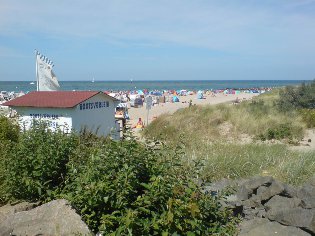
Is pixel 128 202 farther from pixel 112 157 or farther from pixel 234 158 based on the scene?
pixel 234 158

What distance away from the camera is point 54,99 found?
34.7 ft

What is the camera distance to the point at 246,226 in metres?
4.51

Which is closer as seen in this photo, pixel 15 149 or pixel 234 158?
pixel 15 149

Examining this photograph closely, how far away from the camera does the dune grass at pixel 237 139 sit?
723 centimetres

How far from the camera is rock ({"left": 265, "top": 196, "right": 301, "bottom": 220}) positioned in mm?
4976

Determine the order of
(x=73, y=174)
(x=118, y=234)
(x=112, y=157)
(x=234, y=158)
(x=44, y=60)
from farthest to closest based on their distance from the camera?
(x=44, y=60), (x=234, y=158), (x=73, y=174), (x=112, y=157), (x=118, y=234)

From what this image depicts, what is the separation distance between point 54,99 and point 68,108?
31.1 inches

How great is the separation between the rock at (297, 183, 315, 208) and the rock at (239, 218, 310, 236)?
3.09 ft

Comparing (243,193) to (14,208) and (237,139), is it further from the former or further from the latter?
(237,139)

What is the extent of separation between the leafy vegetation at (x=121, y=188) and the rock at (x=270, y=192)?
1.07 meters

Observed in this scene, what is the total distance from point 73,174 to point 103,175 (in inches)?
22.0

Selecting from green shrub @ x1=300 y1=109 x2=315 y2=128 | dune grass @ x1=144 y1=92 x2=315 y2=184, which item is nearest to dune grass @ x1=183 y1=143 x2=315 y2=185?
dune grass @ x1=144 y1=92 x2=315 y2=184

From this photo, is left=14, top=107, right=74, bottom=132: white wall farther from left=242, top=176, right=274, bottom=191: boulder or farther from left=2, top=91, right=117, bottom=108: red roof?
left=242, top=176, right=274, bottom=191: boulder

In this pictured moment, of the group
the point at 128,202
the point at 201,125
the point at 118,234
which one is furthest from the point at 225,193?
the point at 201,125
